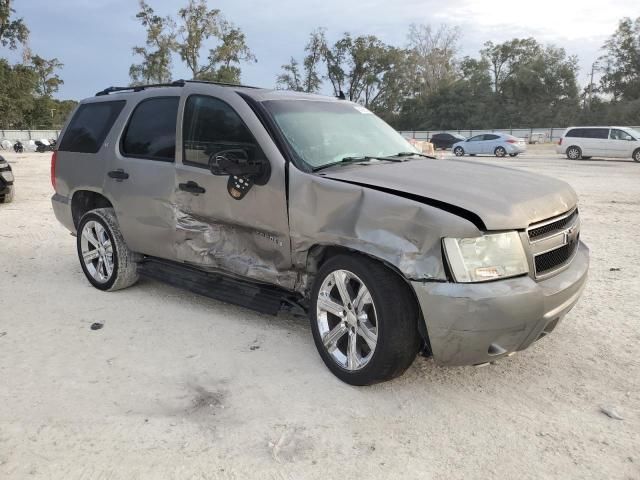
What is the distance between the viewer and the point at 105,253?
17.2ft

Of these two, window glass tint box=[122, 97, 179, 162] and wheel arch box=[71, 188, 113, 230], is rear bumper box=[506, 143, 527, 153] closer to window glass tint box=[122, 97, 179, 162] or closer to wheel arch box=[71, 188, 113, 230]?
wheel arch box=[71, 188, 113, 230]

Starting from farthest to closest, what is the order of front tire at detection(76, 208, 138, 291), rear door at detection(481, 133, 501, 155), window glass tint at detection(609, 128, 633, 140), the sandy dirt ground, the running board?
rear door at detection(481, 133, 501, 155) → window glass tint at detection(609, 128, 633, 140) → front tire at detection(76, 208, 138, 291) → the running board → the sandy dirt ground

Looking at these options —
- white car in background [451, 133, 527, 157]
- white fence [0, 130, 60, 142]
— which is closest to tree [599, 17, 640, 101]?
white car in background [451, 133, 527, 157]

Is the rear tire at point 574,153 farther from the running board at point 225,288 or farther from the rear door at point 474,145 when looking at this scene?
the running board at point 225,288

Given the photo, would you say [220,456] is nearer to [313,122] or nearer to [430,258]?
[430,258]

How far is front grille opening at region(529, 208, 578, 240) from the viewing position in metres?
3.11

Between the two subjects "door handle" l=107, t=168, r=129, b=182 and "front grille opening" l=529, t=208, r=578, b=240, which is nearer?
"front grille opening" l=529, t=208, r=578, b=240

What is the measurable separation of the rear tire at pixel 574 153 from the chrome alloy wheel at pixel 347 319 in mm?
26169

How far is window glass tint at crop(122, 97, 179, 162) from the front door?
0.18 m

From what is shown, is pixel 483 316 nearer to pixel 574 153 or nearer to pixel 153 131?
pixel 153 131

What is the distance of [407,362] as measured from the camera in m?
3.20

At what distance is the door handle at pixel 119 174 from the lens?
4828mm

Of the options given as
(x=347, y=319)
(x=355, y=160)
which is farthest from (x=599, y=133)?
(x=347, y=319)

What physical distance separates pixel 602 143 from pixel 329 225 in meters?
26.0
